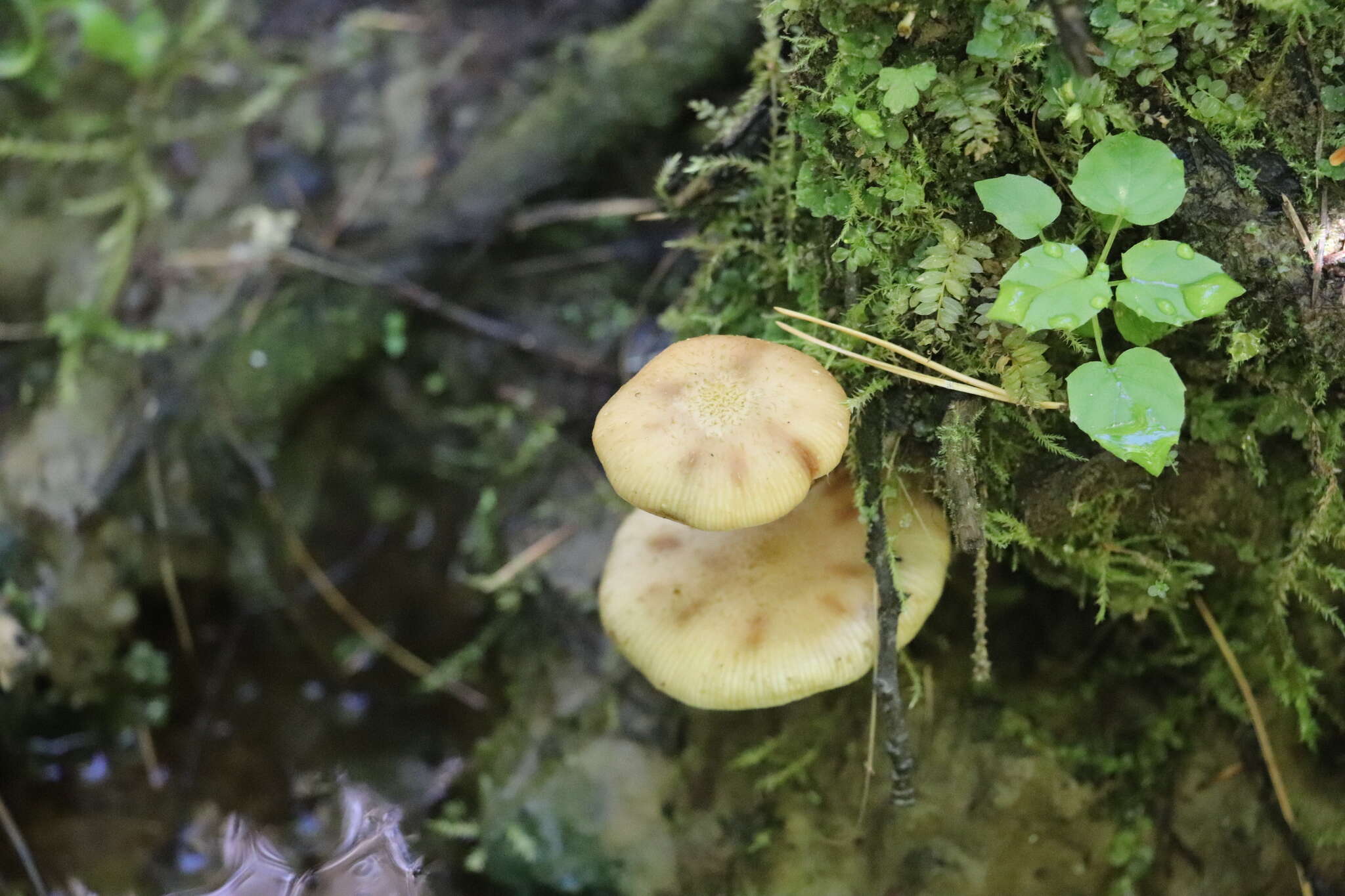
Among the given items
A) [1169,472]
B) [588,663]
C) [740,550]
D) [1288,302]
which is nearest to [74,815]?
[588,663]

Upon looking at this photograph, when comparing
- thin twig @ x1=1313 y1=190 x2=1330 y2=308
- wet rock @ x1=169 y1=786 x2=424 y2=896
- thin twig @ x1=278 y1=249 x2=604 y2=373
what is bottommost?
wet rock @ x1=169 y1=786 x2=424 y2=896

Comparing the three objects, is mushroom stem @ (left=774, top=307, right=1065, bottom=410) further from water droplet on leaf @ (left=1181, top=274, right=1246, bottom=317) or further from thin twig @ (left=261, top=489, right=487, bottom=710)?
thin twig @ (left=261, top=489, right=487, bottom=710)

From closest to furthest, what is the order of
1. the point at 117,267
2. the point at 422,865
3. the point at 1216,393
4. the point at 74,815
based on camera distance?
the point at 1216,393, the point at 422,865, the point at 74,815, the point at 117,267

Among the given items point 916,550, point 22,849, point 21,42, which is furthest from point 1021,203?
point 21,42

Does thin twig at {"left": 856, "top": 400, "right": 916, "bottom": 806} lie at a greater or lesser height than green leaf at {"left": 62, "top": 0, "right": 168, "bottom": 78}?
lesser

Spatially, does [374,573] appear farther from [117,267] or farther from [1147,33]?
[1147,33]

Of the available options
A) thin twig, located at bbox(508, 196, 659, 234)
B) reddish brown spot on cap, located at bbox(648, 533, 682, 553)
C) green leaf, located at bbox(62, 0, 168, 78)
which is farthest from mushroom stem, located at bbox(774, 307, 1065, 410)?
green leaf, located at bbox(62, 0, 168, 78)
